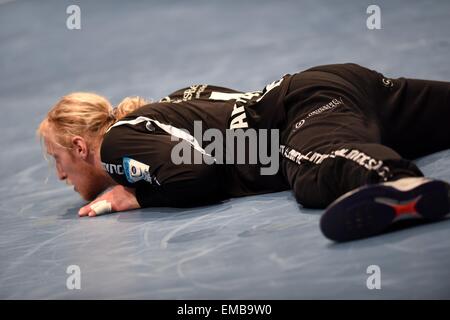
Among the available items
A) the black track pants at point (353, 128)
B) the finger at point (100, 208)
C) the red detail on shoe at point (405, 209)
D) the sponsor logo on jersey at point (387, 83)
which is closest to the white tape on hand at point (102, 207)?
the finger at point (100, 208)

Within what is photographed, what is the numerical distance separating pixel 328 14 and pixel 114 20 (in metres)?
1.42

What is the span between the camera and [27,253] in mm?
2424

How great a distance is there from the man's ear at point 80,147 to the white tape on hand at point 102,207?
0.17 m

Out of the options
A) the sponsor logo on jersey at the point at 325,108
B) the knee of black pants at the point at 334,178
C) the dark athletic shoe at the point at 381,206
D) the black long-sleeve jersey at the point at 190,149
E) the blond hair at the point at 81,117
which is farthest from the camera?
the blond hair at the point at 81,117

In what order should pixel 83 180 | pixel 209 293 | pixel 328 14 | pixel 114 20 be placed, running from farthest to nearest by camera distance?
pixel 114 20 < pixel 328 14 < pixel 83 180 < pixel 209 293

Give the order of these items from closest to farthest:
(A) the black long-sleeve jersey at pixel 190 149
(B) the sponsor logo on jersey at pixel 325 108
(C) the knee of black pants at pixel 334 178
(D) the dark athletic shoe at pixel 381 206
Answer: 1. (D) the dark athletic shoe at pixel 381 206
2. (C) the knee of black pants at pixel 334 178
3. (B) the sponsor logo on jersey at pixel 325 108
4. (A) the black long-sleeve jersey at pixel 190 149

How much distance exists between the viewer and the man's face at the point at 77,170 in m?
2.81

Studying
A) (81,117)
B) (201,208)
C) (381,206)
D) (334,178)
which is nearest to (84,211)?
(81,117)

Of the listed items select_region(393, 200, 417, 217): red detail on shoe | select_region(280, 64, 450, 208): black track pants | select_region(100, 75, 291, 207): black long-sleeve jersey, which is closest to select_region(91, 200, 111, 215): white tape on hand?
select_region(100, 75, 291, 207): black long-sleeve jersey

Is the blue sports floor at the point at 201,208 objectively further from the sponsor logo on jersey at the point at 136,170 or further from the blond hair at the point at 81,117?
the blond hair at the point at 81,117

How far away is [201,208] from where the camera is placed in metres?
2.62
